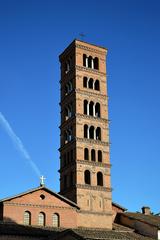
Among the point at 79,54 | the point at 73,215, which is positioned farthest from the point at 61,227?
the point at 79,54

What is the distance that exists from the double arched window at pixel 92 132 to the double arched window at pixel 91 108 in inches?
68.3

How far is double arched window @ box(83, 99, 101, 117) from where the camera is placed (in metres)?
54.9

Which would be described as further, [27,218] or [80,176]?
[80,176]

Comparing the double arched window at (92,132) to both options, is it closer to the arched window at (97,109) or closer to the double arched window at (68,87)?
the arched window at (97,109)

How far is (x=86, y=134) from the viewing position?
53938 mm

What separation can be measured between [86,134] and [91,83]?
22.3ft

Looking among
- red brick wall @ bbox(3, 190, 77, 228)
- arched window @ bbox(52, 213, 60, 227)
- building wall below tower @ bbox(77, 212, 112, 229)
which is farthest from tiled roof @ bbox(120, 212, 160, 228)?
arched window @ bbox(52, 213, 60, 227)

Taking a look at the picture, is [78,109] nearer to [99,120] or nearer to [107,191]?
[99,120]

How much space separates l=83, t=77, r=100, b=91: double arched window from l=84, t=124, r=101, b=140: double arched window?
5.20 m

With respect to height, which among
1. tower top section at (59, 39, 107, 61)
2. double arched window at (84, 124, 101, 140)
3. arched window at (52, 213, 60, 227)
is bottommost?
arched window at (52, 213, 60, 227)

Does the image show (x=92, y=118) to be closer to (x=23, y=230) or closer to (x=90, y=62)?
(x=90, y=62)

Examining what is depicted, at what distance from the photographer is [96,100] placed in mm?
55594

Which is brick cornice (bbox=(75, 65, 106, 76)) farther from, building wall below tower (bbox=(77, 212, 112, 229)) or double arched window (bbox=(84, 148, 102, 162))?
building wall below tower (bbox=(77, 212, 112, 229))

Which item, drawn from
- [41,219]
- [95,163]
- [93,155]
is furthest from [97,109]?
[41,219]
